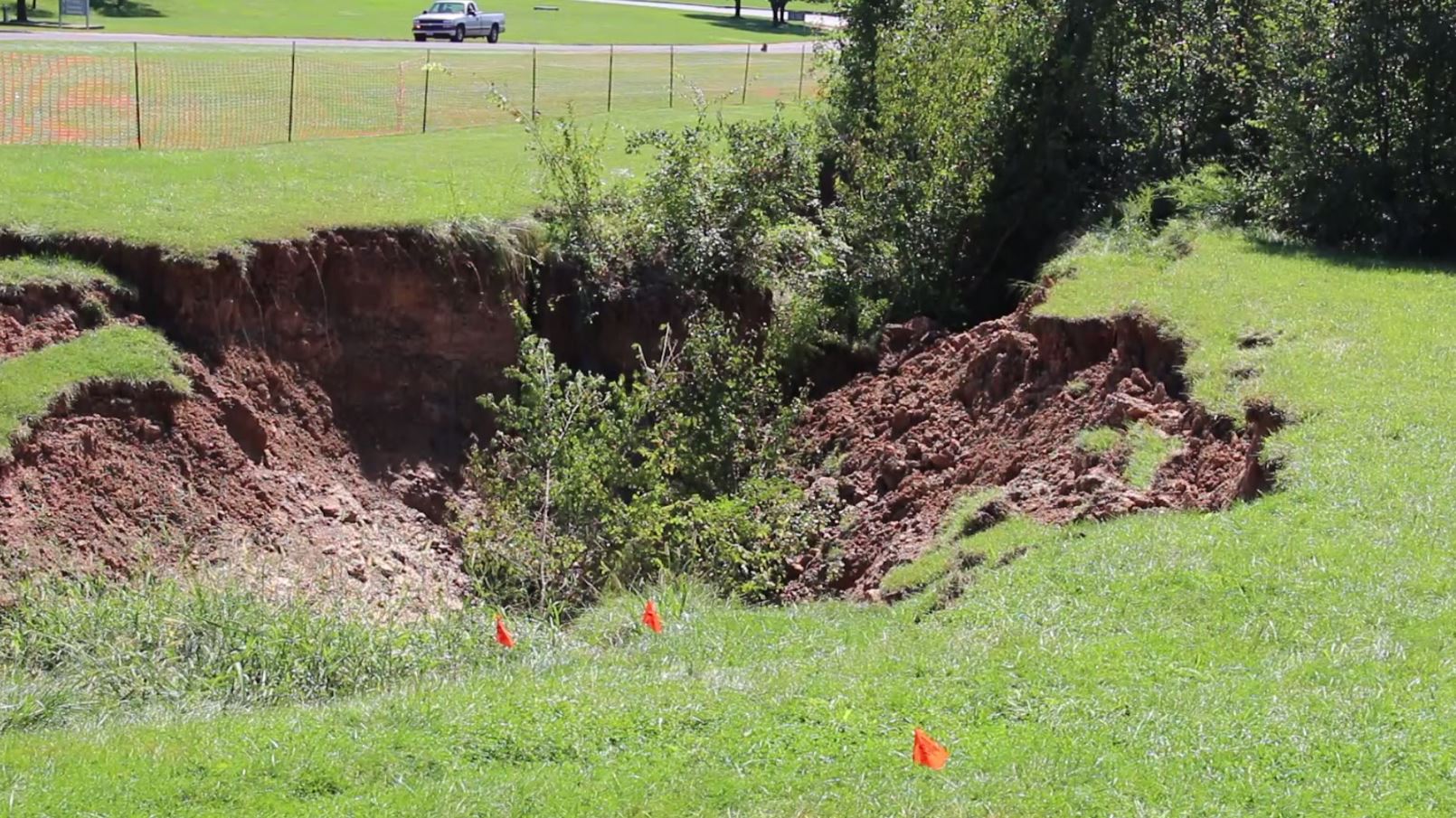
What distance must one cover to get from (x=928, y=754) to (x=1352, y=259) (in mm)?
11456

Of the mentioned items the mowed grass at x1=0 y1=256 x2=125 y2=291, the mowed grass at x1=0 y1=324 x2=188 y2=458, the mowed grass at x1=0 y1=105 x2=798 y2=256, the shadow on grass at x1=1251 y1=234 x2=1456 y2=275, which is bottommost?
the mowed grass at x1=0 y1=324 x2=188 y2=458

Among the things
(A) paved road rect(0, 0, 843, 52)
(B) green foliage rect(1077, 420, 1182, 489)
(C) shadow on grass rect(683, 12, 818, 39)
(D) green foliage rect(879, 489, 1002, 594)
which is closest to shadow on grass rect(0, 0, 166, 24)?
(A) paved road rect(0, 0, 843, 52)

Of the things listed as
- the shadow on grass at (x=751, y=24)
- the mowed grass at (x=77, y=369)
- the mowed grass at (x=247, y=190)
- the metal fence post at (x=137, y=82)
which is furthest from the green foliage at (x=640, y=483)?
the shadow on grass at (x=751, y=24)

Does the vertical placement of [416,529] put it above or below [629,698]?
below

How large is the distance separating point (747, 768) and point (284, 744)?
7.36ft

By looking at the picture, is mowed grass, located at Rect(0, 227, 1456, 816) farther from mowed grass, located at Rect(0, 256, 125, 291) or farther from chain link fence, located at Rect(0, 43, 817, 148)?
chain link fence, located at Rect(0, 43, 817, 148)

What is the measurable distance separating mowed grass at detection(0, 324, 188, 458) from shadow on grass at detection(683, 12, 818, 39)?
205 ft

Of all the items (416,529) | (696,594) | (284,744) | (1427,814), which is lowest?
(416,529)

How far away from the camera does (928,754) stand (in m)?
7.03

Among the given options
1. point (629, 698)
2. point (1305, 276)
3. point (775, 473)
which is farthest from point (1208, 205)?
point (629, 698)

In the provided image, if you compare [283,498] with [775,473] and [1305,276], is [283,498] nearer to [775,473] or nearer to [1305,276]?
[775,473]

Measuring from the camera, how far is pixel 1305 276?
604 inches

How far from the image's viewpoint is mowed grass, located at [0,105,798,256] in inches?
616

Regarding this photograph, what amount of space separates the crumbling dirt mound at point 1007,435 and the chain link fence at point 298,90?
6544mm
